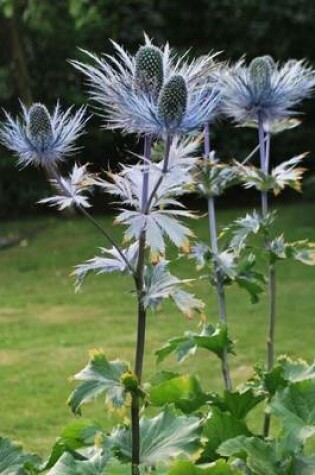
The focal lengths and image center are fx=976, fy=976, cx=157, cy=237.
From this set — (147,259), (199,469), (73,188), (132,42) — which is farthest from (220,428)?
(132,42)

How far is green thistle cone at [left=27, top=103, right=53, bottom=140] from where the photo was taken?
2.37m

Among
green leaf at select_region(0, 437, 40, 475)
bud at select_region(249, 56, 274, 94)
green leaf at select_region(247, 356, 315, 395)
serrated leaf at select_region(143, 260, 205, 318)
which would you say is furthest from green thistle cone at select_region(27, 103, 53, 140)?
green leaf at select_region(247, 356, 315, 395)

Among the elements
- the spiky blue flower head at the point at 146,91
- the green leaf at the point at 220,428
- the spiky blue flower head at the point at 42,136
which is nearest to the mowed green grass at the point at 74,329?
the green leaf at the point at 220,428

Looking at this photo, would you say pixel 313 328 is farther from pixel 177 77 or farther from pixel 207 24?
pixel 207 24

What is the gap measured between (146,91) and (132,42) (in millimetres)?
15020

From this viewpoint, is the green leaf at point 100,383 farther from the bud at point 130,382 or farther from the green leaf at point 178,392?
the green leaf at point 178,392

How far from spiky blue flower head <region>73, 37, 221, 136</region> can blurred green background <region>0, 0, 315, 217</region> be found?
13.6 meters

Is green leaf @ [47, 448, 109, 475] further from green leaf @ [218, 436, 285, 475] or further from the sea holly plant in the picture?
green leaf @ [218, 436, 285, 475]

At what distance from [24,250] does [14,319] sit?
15.7 ft

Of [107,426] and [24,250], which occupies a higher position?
[24,250]

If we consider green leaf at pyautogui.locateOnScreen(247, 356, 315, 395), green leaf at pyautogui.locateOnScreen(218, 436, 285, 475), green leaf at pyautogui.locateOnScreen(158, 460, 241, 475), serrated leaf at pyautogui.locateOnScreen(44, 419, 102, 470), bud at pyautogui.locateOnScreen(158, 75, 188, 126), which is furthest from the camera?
green leaf at pyautogui.locateOnScreen(247, 356, 315, 395)

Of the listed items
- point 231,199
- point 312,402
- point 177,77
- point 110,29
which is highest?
point 110,29

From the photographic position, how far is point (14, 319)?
365 inches

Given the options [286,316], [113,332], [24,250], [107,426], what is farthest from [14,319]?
[24,250]
